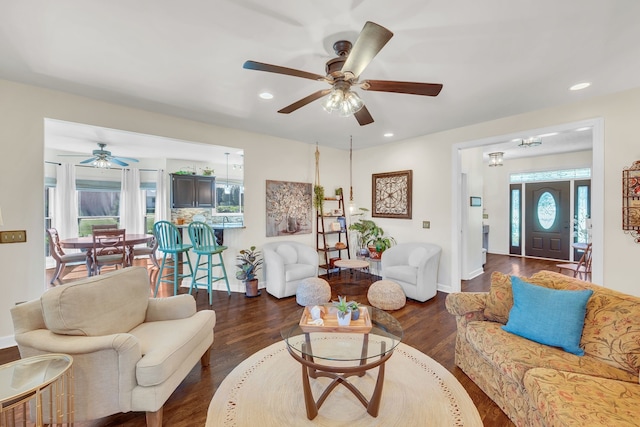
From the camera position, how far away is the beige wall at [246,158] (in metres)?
2.69

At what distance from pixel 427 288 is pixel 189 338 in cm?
324

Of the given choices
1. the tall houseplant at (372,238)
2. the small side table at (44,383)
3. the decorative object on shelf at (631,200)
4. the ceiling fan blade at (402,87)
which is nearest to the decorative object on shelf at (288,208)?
the tall houseplant at (372,238)

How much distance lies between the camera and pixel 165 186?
7160 mm

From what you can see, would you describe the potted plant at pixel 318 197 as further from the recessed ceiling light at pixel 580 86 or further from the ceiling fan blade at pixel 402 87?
the recessed ceiling light at pixel 580 86

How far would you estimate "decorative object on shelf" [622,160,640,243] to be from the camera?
9.03ft

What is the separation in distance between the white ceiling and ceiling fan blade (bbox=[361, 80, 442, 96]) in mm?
338

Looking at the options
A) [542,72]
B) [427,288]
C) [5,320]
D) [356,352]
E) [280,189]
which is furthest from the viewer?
[280,189]

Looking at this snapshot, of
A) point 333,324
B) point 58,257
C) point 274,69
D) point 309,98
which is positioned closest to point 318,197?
point 309,98

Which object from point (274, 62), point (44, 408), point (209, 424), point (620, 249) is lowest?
point (209, 424)

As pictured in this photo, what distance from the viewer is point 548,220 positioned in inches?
267

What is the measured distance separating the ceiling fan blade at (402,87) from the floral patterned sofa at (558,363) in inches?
66.8

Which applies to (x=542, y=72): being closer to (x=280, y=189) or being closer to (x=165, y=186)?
(x=280, y=189)

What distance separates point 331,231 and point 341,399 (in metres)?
3.61

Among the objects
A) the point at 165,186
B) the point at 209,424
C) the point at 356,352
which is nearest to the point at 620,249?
the point at 356,352
